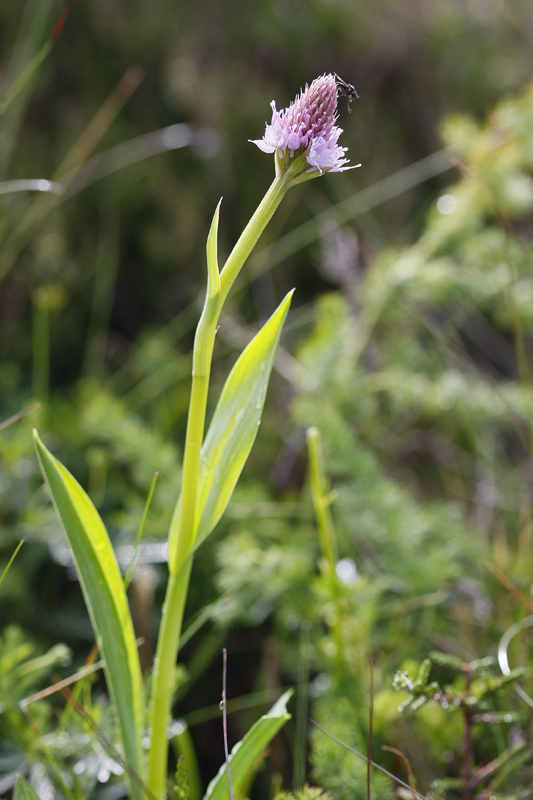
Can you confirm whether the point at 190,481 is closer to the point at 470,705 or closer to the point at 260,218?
the point at 260,218

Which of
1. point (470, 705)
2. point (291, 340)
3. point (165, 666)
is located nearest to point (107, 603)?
point (165, 666)

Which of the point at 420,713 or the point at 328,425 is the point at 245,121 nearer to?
the point at 328,425

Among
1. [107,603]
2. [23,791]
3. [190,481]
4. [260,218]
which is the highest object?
[260,218]

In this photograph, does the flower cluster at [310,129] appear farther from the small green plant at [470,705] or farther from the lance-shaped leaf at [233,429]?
the small green plant at [470,705]

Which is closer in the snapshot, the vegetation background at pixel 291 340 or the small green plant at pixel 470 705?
the small green plant at pixel 470 705

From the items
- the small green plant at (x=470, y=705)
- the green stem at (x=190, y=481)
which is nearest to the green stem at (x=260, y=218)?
the green stem at (x=190, y=481)

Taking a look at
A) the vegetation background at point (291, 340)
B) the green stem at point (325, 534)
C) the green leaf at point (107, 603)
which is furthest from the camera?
the vegetation background at point (291, 340)
